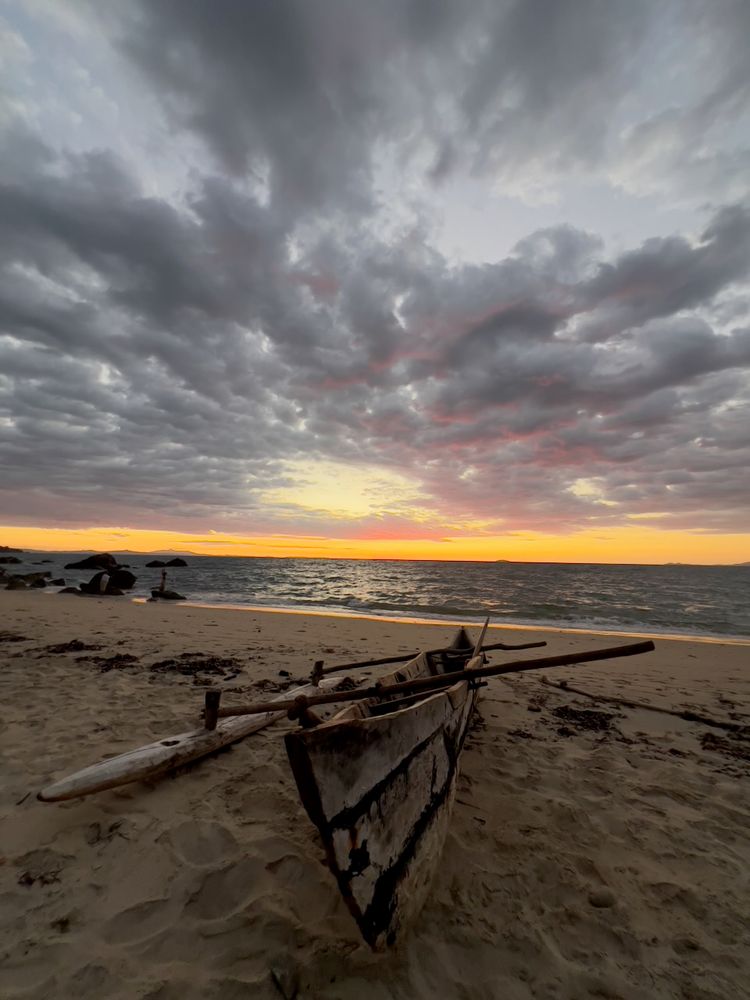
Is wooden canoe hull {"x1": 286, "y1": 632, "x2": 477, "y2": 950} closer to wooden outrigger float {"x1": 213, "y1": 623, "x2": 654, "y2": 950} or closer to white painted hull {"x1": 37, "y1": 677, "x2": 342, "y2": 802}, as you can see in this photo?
wooden outrigger float {"x1": 213, "y1": 623, "x2": 654, "y2": 950}

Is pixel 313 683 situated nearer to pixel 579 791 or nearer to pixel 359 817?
pixel 579 791

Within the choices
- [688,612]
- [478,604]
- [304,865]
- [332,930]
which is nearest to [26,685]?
[304,865]

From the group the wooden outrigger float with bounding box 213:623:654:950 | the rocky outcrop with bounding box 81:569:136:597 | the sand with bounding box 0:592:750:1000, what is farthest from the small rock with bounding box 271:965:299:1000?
the rocky outcrop with bounding box 81:569:136:597

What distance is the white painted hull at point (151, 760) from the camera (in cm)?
364

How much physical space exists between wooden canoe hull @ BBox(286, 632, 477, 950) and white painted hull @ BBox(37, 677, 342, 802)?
2405mm

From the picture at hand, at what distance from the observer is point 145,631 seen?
1305cm

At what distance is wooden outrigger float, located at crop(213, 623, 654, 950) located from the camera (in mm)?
2174

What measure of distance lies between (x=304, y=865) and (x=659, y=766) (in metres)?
4.32

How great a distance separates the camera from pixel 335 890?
2984mm

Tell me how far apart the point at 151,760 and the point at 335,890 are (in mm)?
2228

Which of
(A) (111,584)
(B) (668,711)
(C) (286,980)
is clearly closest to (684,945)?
(C) (286,980)

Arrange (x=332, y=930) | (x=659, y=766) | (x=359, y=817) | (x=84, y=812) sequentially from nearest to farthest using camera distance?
(x=359, y=817)
(x=332, y=930)
(x=84, y=812)
(x=659, y=766)

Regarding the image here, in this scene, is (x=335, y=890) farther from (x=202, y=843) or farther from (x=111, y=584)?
(x=111, y=584)

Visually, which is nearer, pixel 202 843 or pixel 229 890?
pixel 229 890
